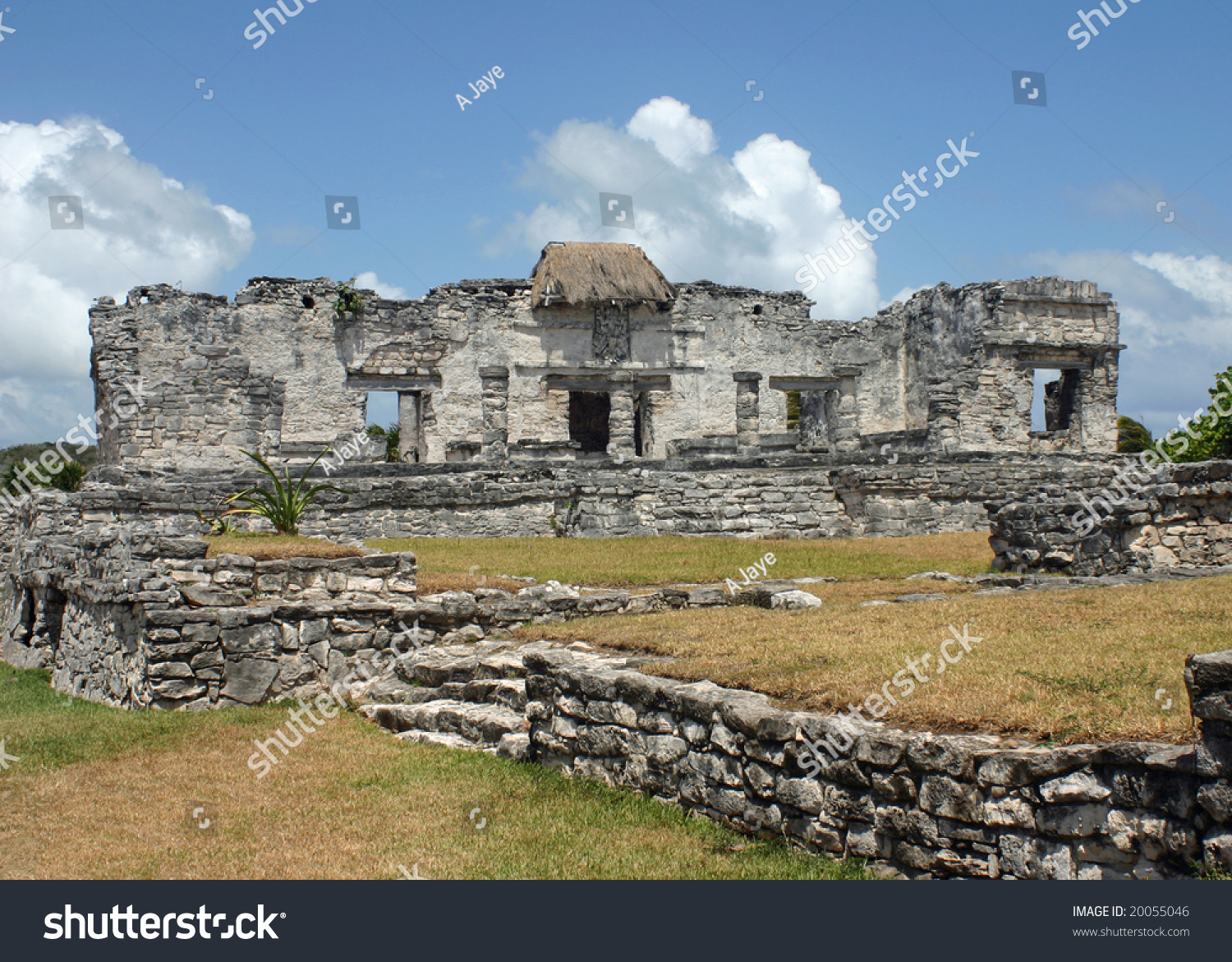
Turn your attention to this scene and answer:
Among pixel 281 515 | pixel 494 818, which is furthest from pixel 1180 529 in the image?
pixel 281 515

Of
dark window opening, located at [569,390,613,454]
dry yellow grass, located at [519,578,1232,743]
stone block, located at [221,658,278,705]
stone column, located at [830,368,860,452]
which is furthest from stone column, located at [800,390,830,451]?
stone block, located at [221,658,278,705]

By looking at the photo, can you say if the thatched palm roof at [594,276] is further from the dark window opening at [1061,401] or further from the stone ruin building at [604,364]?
the dark window opening at [1061,401]

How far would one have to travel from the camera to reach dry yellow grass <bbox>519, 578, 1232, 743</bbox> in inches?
148

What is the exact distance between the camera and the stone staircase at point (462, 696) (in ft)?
19.4

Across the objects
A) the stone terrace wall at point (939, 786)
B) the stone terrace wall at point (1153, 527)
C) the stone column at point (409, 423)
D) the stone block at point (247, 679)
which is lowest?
the stone block at point (247, 679)

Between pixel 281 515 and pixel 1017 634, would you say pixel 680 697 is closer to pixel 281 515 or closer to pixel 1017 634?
pixel 1017 634

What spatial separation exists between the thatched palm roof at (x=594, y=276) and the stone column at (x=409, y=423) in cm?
384

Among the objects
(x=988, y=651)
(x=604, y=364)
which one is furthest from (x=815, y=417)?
(x=988, y=651)

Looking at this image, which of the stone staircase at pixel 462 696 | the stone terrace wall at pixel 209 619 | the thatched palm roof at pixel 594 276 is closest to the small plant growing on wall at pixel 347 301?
the thatched palm roof at pixel 594 276

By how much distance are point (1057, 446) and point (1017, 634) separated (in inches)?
820

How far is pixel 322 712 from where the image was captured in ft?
23.2

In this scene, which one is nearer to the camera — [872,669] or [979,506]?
[872,669]

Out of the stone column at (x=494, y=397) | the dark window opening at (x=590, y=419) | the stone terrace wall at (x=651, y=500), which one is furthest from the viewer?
the dark window opening at (x=590, y=419)

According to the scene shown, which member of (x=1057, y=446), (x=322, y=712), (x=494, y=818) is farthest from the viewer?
(x=1057, y=446)
